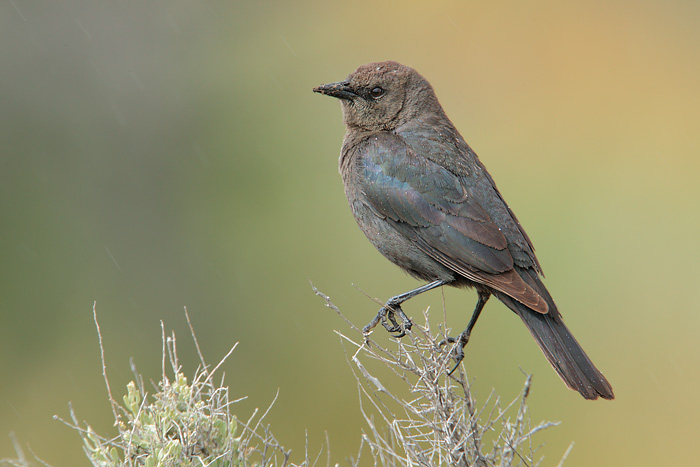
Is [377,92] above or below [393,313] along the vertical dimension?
above

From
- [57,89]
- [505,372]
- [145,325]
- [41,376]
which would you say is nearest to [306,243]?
[145,325]

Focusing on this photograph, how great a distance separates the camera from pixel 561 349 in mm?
3787

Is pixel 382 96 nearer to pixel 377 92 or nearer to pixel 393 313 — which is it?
pixel 377 92

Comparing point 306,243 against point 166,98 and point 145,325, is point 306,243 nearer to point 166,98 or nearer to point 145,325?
point 145,325

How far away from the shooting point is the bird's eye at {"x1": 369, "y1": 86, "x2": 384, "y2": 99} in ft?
15.1


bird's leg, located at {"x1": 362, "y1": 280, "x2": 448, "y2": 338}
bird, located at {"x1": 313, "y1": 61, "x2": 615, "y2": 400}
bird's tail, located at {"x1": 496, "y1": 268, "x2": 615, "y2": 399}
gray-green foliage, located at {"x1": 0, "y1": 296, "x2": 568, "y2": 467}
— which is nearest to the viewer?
gray-green foliage, located at {"x1": 0, "y1": 296, "x2": 568, "y2": 467}

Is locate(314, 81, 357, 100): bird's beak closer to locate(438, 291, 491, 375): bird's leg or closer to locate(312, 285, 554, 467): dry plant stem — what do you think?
locate(438, 291, 491, 375): bird's leg

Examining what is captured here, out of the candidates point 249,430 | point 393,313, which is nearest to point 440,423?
point 249,430

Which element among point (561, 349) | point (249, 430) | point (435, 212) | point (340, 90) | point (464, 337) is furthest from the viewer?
point (340, 90)

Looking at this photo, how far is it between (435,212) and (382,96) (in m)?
0.86

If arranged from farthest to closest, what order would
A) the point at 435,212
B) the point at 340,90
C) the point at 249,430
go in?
the point at 340,90 < the point at 435,212 < the point at 249,430

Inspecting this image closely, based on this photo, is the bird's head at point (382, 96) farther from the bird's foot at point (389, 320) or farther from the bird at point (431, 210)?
the bird's foot at point (389, 320)

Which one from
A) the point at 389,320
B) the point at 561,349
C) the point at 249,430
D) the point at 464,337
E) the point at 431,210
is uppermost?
the point at 431,210

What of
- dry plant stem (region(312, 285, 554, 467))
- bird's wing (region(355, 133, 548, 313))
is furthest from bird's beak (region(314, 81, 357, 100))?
dry plant stem (region(312, 285, 554, 467))
